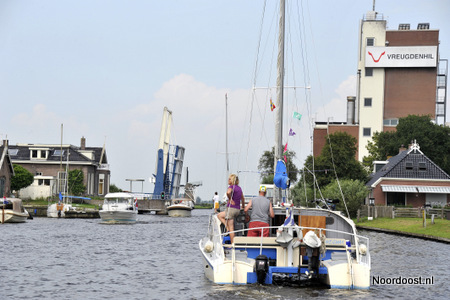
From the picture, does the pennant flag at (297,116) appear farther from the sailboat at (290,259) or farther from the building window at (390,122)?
the building window at (390,122)

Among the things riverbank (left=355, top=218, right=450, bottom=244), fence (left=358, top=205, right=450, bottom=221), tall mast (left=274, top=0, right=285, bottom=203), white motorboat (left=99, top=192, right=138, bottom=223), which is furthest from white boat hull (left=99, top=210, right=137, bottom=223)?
tall mast (left=274, top=0, right=285, bottom=203)

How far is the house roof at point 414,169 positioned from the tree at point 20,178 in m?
42.2

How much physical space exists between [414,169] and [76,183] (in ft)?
145

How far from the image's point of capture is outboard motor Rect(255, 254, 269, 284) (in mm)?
16406

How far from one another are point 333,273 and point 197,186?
96.1 m

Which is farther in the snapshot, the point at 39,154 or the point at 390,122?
the point at 390,122

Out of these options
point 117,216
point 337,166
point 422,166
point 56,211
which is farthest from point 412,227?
point 56,211

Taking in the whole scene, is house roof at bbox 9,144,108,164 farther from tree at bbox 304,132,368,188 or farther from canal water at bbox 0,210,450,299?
canal water at bbox 0,210,450,299

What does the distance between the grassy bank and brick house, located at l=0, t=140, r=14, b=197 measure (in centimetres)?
4010

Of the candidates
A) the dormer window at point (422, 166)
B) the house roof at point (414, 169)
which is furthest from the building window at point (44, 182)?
the dormer window at point (422, 166)

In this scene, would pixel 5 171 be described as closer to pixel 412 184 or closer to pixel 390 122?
pixel 412 184

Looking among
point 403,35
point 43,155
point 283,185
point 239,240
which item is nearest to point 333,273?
point 239,240

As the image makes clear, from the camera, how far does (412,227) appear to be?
142ft

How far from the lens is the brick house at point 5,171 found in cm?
7450
